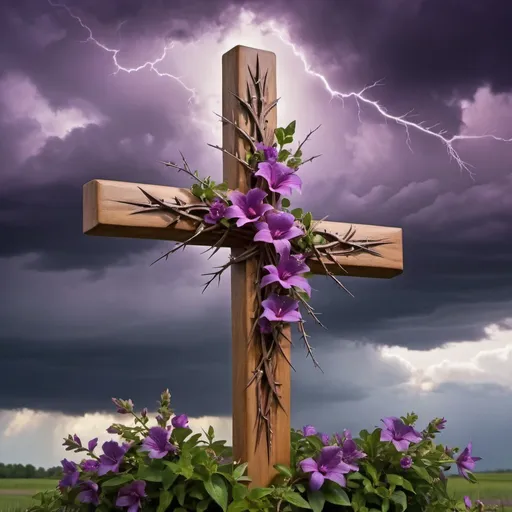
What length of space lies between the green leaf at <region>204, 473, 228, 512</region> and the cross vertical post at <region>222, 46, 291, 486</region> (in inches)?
11.7

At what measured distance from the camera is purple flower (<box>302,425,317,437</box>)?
4074 millimetres

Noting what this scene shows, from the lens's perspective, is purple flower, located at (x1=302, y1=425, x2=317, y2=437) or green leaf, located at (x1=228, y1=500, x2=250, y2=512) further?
purple flower, located at (x1=302, y1=425, x2=317, y2=437)

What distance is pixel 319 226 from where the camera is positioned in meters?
4.01

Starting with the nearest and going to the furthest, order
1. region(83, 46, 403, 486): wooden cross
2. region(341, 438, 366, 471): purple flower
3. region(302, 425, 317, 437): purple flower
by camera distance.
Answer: region(83, 46, 403, 486): wooden cross, region(341, 438, 366, 471): purple flower, region(302, 425, 317, 437): purple flower

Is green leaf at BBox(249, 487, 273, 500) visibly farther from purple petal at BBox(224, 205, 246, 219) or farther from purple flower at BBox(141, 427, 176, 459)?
purple petal at BBox(224, 205, 246, 219)

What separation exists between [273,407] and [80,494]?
0.88 m

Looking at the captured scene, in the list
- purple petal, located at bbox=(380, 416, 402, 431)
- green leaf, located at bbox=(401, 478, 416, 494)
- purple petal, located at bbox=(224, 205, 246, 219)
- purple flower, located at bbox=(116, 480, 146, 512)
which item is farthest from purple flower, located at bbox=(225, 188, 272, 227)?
green leaf, located at bbox=(401, 478, 416, 494)

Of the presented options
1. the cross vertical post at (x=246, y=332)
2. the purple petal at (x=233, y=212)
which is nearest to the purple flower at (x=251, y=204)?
the purple petal at (x=233, y=212)

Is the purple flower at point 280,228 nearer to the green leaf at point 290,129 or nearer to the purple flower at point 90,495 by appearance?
the green leaf at point 290,129

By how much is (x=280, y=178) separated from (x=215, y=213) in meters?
0.35

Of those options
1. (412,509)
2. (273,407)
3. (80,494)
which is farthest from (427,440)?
(80,494)

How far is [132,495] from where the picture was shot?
10.9 feet

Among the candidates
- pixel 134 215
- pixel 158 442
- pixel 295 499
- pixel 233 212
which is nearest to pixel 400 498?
pixel 295 499

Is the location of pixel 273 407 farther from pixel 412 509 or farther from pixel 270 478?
pixel 412 509
